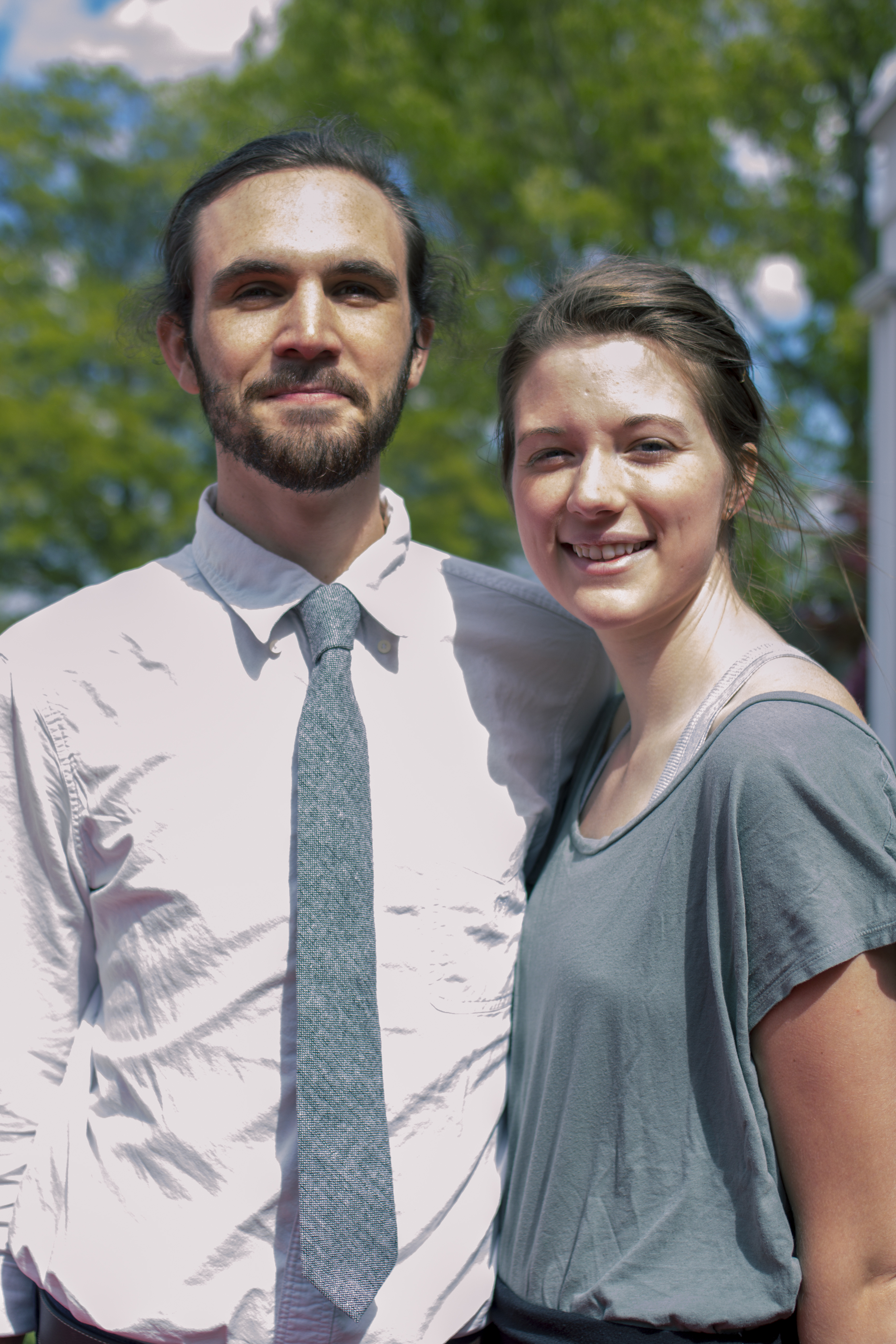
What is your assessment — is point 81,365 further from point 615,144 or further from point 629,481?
point 629,481

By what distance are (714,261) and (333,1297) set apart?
9114 mm

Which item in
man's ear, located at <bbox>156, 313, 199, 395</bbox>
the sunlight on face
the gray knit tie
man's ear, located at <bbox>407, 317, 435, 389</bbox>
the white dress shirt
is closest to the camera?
the gray knit tie

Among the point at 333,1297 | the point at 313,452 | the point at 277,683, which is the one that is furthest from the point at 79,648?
the point at 333,1297

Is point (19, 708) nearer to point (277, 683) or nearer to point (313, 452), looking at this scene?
point (277, 683)

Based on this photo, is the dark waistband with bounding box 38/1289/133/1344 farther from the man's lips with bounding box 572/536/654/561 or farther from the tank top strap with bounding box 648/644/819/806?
the man's lips with bounding box 572/536/654/561

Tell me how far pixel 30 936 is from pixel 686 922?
107 centimetres

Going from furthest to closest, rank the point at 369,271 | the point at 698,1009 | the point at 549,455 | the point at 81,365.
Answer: the point at 81,365 → the point at 369,271 → the point at 549,455 → the point at 698,1009

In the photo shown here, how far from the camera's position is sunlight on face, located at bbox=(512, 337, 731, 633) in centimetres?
172

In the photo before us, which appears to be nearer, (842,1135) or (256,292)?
(842,1135)

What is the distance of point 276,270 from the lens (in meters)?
1.90

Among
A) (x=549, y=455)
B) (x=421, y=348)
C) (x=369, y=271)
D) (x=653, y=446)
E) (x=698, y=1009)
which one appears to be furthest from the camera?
(x=421, y=348)

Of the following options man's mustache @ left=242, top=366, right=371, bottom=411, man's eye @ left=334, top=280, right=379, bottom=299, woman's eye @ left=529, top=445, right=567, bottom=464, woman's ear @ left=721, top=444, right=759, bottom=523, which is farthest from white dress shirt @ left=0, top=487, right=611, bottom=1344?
woman's ear @ left=721, top=444, right=759, bottom=523

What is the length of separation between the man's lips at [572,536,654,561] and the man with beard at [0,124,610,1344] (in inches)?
15.3

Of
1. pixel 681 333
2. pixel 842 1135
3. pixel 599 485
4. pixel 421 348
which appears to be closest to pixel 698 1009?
pixel 842 1135
